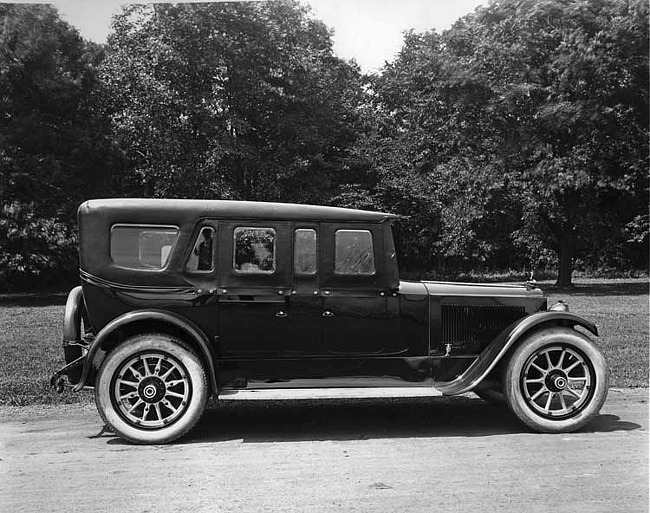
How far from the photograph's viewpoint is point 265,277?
4.65 m

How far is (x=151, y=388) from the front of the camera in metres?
4.48

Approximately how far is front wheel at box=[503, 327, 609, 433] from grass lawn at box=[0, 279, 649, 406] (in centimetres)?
210

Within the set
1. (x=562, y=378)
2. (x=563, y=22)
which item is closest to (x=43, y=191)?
(x=563, y=22)

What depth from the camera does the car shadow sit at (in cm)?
465

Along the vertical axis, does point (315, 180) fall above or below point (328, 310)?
above

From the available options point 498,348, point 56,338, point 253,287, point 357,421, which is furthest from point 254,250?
point 56,338

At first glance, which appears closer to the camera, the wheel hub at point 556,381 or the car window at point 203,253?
the car window at point 203,253

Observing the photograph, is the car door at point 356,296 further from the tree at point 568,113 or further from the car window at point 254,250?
the tree at point 568,113

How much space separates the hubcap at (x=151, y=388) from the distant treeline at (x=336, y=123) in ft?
6.86

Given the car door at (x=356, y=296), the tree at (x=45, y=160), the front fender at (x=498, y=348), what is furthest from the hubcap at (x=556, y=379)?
the tree at (x=45, y=160)

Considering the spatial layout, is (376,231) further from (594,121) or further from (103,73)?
(594,121)

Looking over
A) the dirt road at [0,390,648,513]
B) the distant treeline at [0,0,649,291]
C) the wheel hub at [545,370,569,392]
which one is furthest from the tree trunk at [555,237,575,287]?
the wheel hub at [545,370,569,392]

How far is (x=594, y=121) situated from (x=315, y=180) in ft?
25.0

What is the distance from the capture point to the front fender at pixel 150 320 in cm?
442
